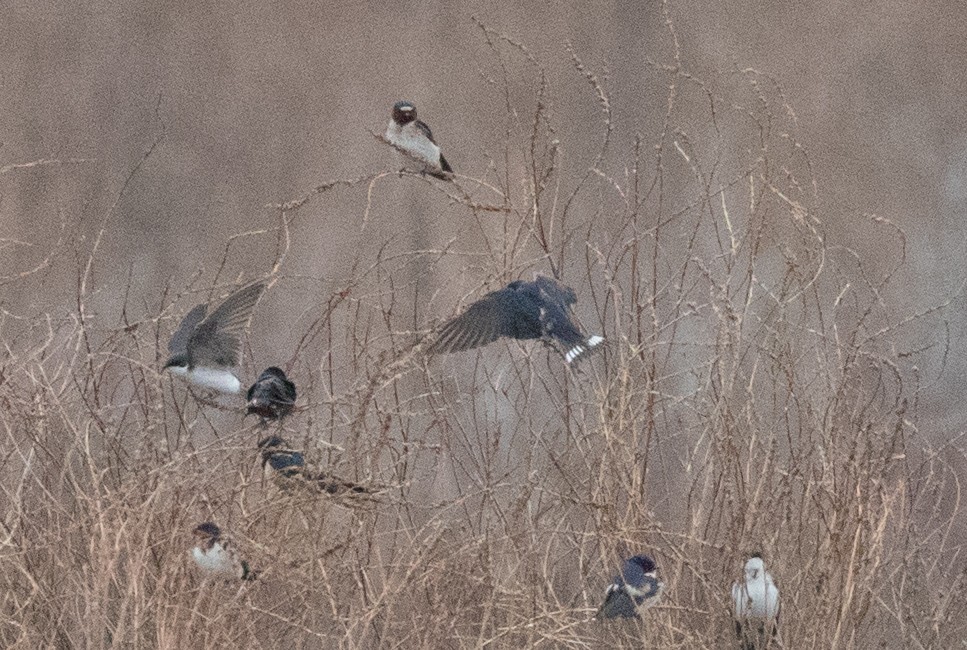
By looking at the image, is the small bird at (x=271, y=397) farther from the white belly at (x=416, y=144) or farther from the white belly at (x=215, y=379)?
the white belly at (x=416, y=144)

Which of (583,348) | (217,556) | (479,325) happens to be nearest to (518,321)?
(479,325)

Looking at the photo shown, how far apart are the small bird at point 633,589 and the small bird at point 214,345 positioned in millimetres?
1020

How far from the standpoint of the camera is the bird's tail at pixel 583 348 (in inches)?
170

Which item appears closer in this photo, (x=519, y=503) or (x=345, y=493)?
(x=345, y=493)

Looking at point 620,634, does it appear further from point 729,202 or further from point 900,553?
point 729,202

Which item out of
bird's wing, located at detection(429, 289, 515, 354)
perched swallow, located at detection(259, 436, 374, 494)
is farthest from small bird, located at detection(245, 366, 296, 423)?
bird's wing, located at detection(429, 289, 515, 354)

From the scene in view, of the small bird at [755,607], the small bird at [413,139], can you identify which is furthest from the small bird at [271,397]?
the small bird at [755,607]

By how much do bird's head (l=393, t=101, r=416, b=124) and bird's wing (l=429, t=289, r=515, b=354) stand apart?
2.37ft

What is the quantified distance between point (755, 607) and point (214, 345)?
1400 mm

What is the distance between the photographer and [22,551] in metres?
3.82

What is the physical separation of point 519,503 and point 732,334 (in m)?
0.70

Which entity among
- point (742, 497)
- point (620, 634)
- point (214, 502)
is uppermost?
point (214, 502)

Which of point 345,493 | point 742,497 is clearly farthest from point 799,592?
point 345,493

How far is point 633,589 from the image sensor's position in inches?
154
